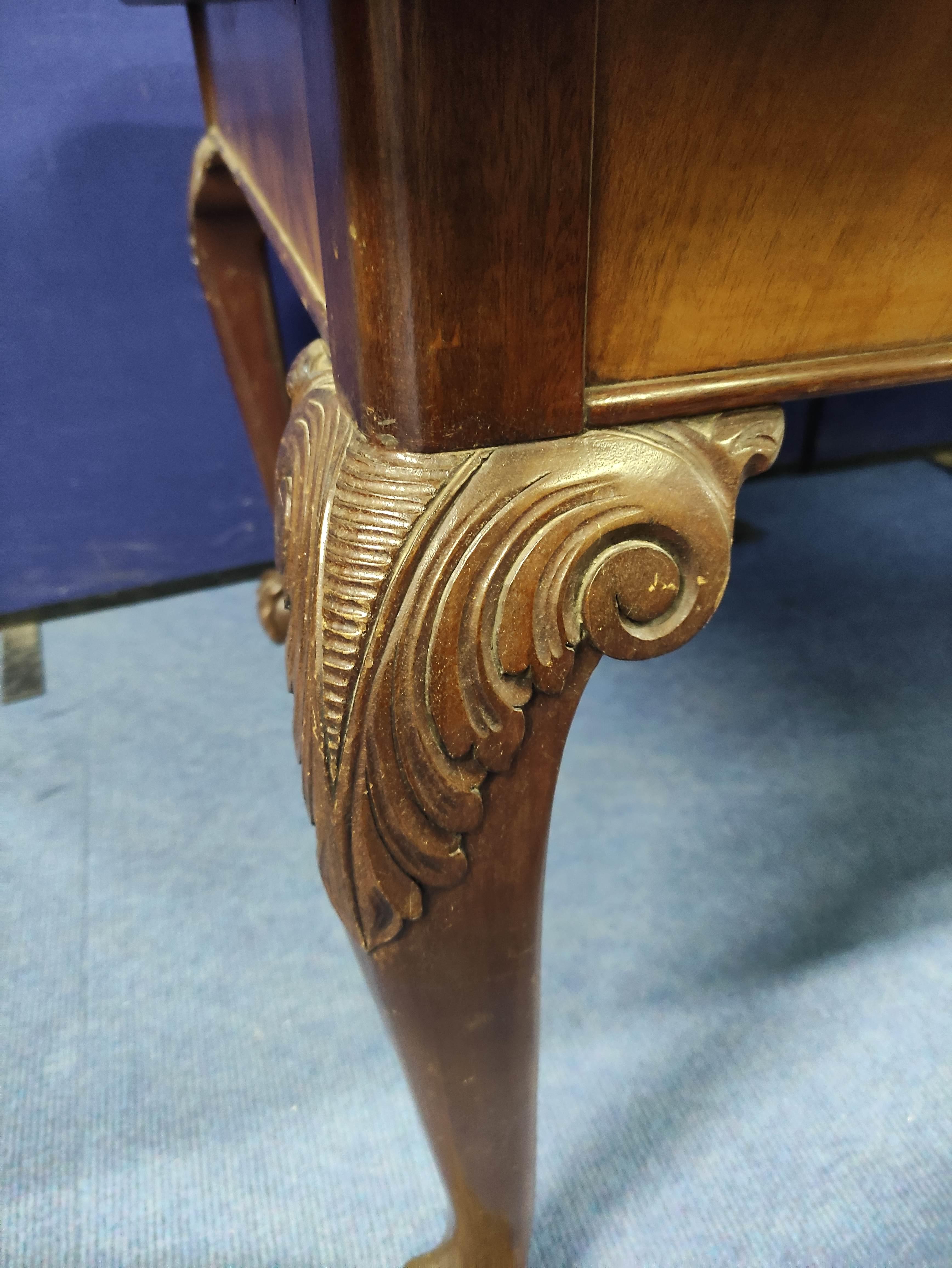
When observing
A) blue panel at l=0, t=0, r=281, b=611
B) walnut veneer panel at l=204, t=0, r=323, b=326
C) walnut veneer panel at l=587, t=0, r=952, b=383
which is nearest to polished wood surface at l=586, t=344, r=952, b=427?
walnut veneer panel at l=587, t=0, r=952, b=383

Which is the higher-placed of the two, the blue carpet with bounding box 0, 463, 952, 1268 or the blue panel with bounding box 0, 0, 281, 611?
the blue panel with bounding box 0, 0, 281, 611

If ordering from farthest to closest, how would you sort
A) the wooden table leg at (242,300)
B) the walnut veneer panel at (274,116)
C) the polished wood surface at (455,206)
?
the wooden table leg at (242,300) → the walnut veneer panel at (274,116) → the polished wood surface at (455,206)

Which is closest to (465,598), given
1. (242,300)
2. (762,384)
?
(762,384)

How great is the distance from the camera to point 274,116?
1.42ft

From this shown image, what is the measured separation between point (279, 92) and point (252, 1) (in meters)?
0.08

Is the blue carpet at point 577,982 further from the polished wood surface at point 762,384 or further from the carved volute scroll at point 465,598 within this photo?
the polished wood surface at point 762,384

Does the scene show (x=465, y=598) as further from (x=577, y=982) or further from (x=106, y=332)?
(x=106, y=332)

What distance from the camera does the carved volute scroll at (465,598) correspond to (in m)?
0.29

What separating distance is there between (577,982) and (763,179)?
0.58 meters

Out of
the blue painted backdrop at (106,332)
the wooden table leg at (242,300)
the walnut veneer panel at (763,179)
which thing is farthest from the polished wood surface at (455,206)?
the blue painted backdrop at (106,332)

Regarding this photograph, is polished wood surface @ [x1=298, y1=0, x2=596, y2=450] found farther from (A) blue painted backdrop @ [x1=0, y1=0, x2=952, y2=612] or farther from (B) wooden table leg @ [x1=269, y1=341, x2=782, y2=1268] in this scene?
(A) blue painted backdrop @ [x1=0, y1=0, x2=952, y2=612]

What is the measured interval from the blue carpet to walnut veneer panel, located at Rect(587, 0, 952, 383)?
50cm

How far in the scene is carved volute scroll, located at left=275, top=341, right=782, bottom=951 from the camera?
0.29 metres

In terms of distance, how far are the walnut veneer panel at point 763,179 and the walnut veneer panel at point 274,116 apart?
0.11 m
